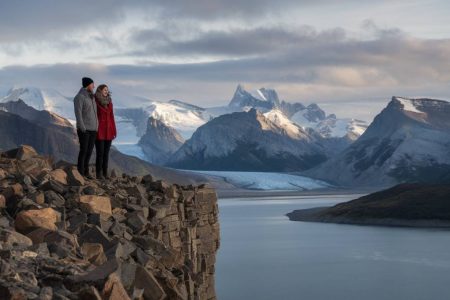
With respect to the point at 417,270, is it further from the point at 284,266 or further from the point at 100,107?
the point at 100,107

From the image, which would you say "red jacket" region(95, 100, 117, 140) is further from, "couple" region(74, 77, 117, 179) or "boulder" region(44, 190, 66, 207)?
"boulder" region(44, 190, 66, 207)

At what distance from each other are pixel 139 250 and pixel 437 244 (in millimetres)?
74415

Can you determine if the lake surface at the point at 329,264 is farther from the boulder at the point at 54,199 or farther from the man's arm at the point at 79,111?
the boulder at the point at 54,199

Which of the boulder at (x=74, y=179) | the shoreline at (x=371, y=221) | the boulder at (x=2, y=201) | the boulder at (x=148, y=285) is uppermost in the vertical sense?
the boulder at (x=74, y=179)

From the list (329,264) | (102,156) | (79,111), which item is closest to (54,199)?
(79,111)

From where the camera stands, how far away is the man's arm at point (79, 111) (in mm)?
15435

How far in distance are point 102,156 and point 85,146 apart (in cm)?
98

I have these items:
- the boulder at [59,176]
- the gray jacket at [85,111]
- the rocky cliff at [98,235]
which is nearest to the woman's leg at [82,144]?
the gray jacket at [85,111]

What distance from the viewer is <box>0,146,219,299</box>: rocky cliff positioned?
7.17 m

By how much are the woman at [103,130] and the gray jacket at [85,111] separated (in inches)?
13.1

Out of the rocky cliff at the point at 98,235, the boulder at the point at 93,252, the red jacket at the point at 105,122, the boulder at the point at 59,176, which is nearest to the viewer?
the rocky cliff at the point at 98,235

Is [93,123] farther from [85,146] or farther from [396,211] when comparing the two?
[396,211]

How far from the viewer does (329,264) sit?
63125 millimetres

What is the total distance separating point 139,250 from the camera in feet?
33.4
